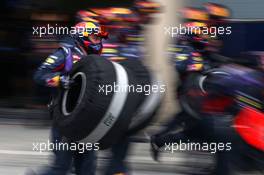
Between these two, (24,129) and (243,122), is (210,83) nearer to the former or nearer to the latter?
A: (243,122)

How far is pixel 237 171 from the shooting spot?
5.04 meters

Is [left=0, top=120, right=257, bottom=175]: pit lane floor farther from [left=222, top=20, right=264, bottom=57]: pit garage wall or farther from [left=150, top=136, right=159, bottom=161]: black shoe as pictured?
[left=222, top=20, right=264, bottom=57]: pit garage wall

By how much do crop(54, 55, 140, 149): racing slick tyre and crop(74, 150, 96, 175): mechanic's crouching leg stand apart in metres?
0.41

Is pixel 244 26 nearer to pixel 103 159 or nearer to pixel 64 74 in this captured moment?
pixel 103 159

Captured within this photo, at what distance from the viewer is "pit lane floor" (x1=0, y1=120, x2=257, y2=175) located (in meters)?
6.22

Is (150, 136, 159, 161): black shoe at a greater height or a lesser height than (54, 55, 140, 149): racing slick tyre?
lesser

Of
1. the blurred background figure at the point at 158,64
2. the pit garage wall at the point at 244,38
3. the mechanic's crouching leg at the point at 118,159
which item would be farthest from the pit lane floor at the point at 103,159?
the pit garage wall at the point at 244,38

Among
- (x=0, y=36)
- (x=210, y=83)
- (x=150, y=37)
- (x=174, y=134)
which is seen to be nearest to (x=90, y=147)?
(x=210, y=83)

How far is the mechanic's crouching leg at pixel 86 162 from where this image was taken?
4.97m

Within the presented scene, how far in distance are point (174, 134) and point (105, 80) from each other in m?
1.77

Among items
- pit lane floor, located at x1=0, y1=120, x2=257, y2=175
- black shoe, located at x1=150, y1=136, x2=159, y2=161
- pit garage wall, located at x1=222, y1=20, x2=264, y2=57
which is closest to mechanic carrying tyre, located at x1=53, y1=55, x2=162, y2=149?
pit lane floor, located at x1=0, y1=120, x2=257, y2=175

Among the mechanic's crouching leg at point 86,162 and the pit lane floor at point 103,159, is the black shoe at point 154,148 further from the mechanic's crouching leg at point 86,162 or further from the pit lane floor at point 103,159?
the mechanic's crouching leg at point 86,162

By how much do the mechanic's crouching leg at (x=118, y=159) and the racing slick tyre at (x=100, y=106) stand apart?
43 centimetres

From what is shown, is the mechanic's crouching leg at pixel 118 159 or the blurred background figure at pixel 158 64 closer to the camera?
the blurred background figure at pixel 158 64
